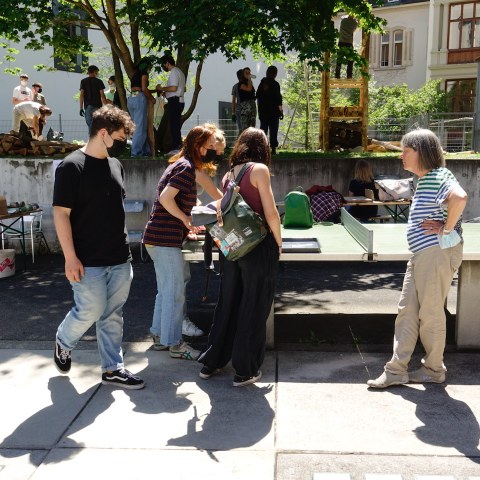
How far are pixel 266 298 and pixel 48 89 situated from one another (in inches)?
897

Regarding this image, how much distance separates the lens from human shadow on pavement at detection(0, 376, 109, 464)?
4000 millimetres

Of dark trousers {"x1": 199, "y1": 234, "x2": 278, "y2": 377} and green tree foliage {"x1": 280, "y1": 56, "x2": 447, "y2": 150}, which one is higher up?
green tree foliage {"x1": 280, "y1": 56, "x2": 447, "y2": 150}

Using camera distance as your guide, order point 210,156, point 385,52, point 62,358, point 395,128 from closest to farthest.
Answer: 1. point 62,358
2. point 210,156
3. point 395,128
4. point 385,52

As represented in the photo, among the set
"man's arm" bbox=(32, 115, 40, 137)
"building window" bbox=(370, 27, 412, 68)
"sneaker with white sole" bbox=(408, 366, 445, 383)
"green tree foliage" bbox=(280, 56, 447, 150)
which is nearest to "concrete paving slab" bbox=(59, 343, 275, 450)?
"sneaker with white sole" bbox=(408, 366, 445, 383)

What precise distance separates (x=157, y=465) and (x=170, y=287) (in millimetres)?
1758

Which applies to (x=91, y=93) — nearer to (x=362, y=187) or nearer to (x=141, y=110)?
(x=141, y=110)

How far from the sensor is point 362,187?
10641 mm

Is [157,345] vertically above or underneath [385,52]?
underneath

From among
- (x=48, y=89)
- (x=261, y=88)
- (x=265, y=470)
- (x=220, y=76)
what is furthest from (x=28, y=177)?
(x=220, y=76)

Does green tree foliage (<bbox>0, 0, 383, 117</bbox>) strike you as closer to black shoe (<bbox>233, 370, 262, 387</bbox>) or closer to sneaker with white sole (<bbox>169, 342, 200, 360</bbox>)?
sneaker with white sole (<bbox>169, 342, 200, 360</bbox>)

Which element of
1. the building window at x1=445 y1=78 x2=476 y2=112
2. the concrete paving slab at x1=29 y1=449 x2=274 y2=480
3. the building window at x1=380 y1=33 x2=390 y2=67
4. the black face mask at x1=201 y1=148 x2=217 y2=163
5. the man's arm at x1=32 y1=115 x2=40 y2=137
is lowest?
the concrete paving slab at x1=29 y1=449 x2=274 y2=480

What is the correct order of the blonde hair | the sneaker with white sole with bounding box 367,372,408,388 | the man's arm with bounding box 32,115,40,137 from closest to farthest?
1. the sneaker with white sole with bounding box 367,372,408,388
2. the blonde hair
3. the man's arm with bounding box 32,115,40,137

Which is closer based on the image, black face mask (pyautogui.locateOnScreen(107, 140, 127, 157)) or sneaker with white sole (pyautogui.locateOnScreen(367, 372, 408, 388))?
black face mask (pyautogui.locateOnScreen(107, 140, 127, 157))

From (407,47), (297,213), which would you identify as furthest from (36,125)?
(407,47)
